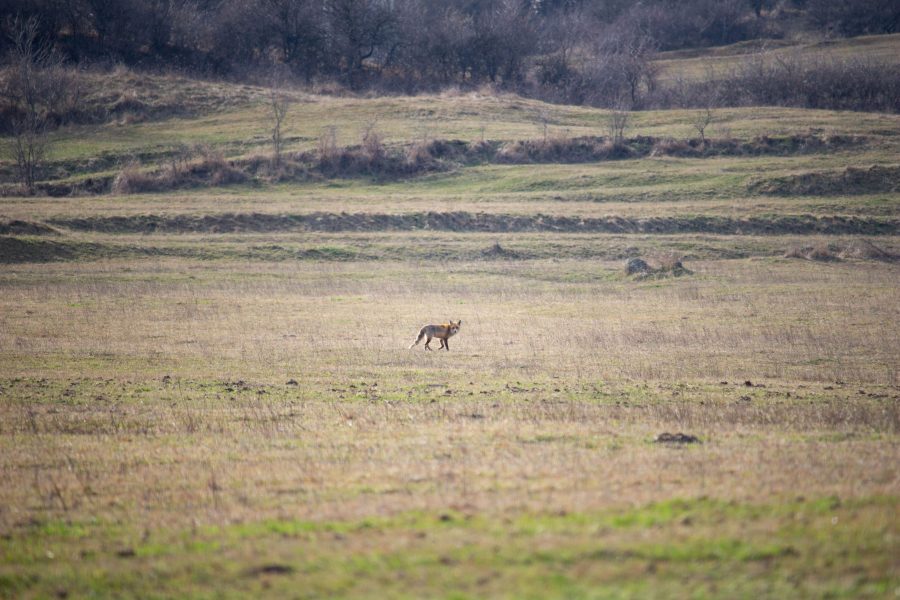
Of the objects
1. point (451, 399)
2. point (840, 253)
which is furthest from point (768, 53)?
point (451, 399)

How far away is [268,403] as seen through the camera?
15.0m

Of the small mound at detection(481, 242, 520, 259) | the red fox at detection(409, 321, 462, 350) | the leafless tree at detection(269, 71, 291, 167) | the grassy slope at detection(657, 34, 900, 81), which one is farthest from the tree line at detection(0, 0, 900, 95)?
the red fox at detection(409, 321, 462, 350)

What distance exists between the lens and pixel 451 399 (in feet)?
50.9

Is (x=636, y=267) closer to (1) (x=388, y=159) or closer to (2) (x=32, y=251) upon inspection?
(2) (x=32, y=251)

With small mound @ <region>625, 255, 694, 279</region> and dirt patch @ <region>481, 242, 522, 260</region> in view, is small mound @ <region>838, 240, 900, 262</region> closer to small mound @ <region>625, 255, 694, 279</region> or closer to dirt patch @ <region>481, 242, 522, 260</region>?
small mound @ <region>625, 255, 694, 279</region>

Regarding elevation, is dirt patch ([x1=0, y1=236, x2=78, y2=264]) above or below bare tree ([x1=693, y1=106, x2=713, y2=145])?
below

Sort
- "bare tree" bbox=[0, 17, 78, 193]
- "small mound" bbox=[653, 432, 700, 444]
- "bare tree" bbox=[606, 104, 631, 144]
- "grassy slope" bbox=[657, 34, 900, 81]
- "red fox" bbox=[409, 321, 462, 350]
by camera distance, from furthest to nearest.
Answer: "grassy slope" bbox=[657, 34, 900, 81] < "bare tree" bbox=[606, 104, 631, 144] < "bare tree" bbox=[0, 17, 78, 193] < "red fox" bbox=[409, 321, 462, 350] < "small mound" bbox=[653, 432, 700, 444]

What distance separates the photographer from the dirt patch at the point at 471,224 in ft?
153

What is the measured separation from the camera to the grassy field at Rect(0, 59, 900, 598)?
23.7ft

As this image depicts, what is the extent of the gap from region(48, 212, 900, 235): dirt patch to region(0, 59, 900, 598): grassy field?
0.78 ft

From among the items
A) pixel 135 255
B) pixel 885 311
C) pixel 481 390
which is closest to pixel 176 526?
pixel 481 390

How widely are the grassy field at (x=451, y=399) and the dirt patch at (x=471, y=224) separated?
24 cm

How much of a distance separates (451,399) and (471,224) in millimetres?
34453

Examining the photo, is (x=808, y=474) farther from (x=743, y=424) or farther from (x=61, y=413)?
(x=61, y=413)
